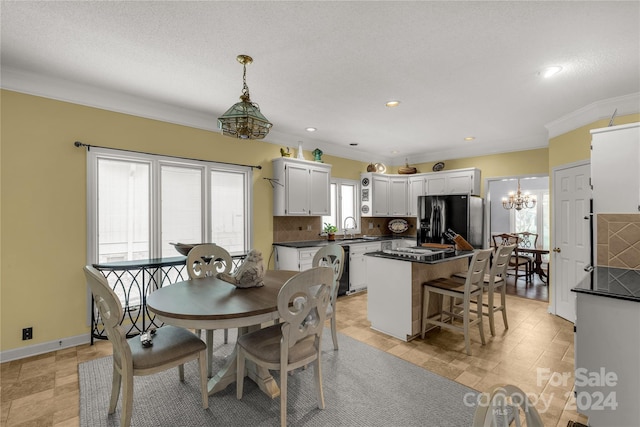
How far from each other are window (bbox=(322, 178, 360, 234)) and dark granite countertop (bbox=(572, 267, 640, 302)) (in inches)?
152

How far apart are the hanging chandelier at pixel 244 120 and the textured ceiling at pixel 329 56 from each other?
1.41ft

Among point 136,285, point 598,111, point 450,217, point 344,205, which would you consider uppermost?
point 598,111

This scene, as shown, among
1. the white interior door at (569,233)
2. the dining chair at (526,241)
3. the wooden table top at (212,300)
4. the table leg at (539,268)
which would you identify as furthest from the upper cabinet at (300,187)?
the dining chair at (526,241)

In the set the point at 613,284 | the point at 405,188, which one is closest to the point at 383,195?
the point at 405,188

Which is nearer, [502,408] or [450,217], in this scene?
[502,408]

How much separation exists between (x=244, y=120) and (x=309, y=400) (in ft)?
6.97

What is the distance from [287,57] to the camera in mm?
2453

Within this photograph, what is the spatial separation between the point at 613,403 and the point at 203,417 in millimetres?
2464

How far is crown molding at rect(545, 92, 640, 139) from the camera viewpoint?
125 inches

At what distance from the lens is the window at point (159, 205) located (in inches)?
126

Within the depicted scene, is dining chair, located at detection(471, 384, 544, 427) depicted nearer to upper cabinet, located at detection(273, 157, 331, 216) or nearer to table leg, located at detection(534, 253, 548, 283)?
upper cabinet, located at detection(273, 157, 331, 216)

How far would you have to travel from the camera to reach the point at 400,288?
3201 mm

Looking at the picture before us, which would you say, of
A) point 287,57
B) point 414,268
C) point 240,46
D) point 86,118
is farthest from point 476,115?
point 86,118

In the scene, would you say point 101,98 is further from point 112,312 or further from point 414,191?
point 414,191
